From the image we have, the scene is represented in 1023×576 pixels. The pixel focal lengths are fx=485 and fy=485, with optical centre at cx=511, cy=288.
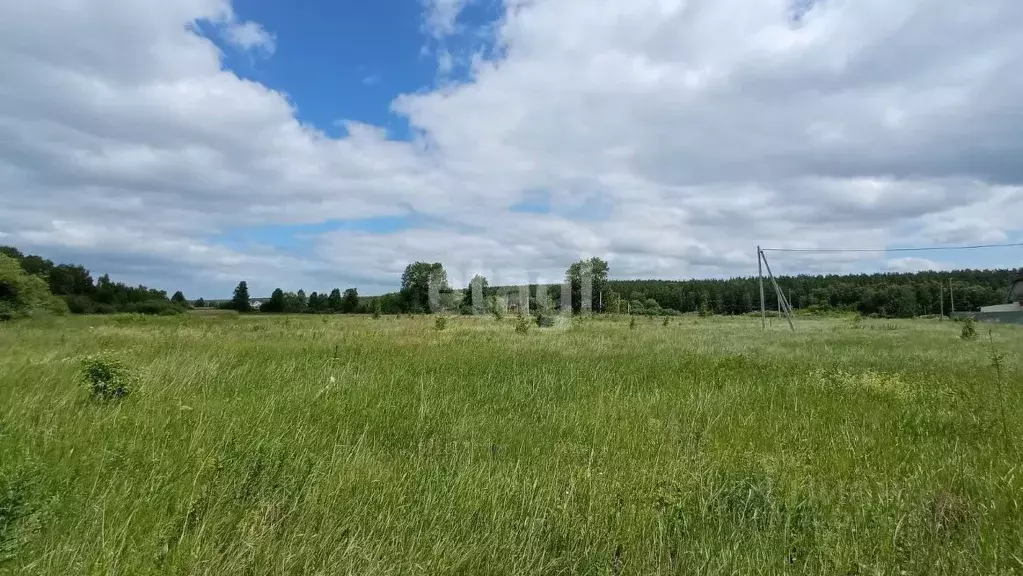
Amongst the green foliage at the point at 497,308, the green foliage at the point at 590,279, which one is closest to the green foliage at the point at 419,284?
the green foliage at the point at 590,279

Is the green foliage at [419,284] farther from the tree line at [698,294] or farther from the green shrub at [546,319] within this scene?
the green shrub at [546,319]

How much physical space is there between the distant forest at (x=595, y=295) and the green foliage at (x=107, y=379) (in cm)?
2152

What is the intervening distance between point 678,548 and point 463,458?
5.90 feet

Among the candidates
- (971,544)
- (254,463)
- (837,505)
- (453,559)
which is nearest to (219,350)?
(254,463)

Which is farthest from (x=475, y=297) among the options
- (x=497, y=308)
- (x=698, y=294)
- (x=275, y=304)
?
(x=698, y=294)

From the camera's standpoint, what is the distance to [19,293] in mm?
20281

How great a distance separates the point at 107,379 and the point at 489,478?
464 cm

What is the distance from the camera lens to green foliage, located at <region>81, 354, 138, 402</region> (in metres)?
5.07

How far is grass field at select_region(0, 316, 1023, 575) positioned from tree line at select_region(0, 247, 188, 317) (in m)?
18.8

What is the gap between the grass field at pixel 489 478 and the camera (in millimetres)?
2406

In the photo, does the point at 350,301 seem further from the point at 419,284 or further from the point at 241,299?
the point at 241,299

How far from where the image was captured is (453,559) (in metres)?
2.37

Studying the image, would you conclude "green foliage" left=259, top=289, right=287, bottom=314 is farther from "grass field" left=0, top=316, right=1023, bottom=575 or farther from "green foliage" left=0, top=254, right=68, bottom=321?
"grass field" left=0, top=316, right=1023, bottom=575

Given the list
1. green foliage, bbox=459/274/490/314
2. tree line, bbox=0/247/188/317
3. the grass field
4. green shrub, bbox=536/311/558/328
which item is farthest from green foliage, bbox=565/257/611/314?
the grass field
